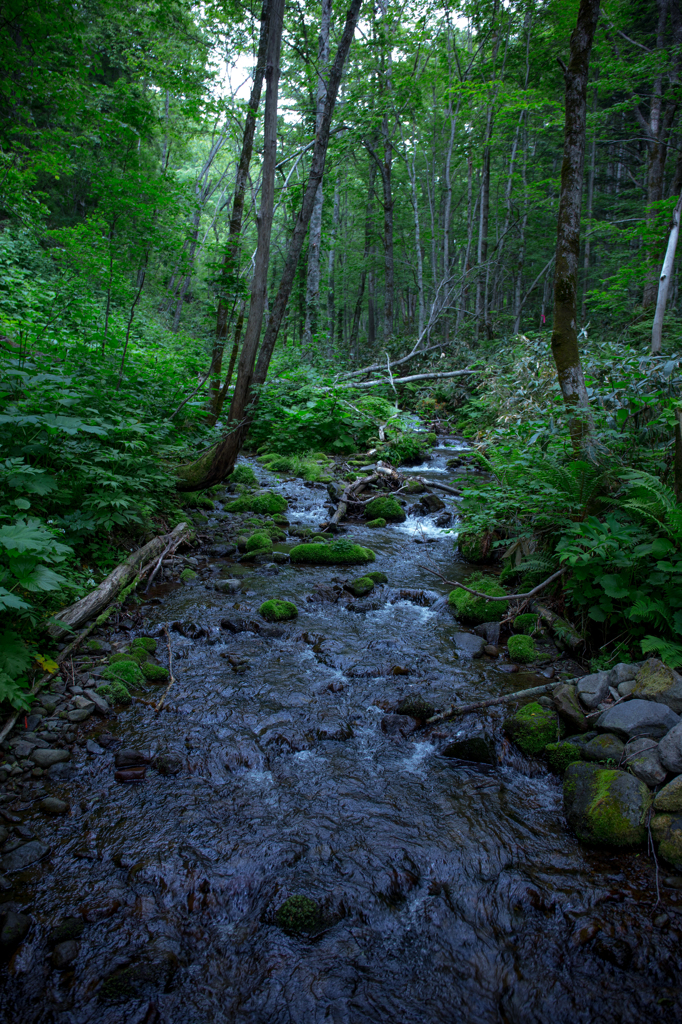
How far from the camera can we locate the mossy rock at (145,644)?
5.07 m

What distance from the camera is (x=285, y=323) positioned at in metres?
26.8

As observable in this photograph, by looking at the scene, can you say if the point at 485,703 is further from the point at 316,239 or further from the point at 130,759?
the point at 316,239

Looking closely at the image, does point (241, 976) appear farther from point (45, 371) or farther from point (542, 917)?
point (45, 371)

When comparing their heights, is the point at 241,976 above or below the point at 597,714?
below

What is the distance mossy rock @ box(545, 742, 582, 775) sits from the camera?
3684 mm

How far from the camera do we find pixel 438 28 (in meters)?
19.8

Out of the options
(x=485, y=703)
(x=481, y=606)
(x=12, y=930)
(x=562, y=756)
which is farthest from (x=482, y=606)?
(x=12, y=930)

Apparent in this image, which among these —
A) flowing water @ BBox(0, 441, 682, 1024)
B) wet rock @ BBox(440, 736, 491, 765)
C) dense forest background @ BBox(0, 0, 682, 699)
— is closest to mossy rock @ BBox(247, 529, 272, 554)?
dense forest background @ BBox(0, 0, 682, 699)

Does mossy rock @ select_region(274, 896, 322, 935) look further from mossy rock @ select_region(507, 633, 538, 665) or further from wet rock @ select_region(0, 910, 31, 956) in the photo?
mossy rock @ select_region(507, 633, 538, 665)

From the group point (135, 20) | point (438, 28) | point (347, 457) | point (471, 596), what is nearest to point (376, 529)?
point (471, 596)

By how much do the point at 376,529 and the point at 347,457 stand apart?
4736mm

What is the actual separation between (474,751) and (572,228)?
5.66 m

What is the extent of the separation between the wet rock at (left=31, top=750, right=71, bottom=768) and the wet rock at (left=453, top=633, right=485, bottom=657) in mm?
3766

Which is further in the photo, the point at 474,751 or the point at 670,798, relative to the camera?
the point at 474,751
